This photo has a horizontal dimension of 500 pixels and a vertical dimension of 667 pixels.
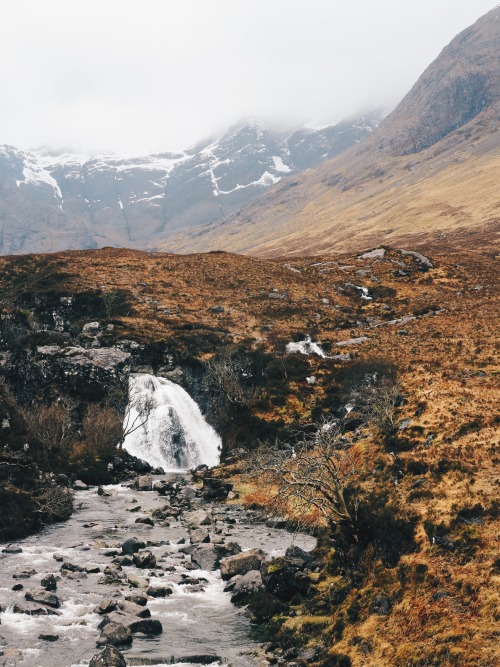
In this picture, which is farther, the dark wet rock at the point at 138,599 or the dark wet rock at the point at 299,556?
the dark wet rock at the point at 299,556

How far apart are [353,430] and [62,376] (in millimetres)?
37715

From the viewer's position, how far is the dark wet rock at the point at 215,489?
50438 millimetres

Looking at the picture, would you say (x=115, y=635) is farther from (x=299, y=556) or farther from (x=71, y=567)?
(x=299, y=556)

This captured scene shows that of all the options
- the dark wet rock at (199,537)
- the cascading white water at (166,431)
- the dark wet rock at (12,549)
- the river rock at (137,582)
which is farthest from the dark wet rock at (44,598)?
the cascading white water at (166,431)

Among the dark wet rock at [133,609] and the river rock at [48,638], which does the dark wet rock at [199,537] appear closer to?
the dark wet rock at [133,609]

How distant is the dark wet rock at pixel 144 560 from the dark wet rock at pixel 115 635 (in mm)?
8391

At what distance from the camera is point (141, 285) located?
104 meters

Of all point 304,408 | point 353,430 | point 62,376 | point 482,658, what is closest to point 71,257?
point 62,376

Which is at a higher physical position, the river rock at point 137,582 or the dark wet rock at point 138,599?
the dark wet rock at point 138,599

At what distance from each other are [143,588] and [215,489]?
77.3 feet

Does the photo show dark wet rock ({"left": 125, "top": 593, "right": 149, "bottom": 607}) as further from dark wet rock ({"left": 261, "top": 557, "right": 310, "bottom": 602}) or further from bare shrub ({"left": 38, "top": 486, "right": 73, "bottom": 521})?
bare shrub ({"left": 38, "top": 486, "right": 73, "bottom": 521})

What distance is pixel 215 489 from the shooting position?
5122 cm

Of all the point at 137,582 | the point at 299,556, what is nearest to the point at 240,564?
the point at 299,556

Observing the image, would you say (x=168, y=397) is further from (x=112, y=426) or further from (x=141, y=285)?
(x=141, y=285)
